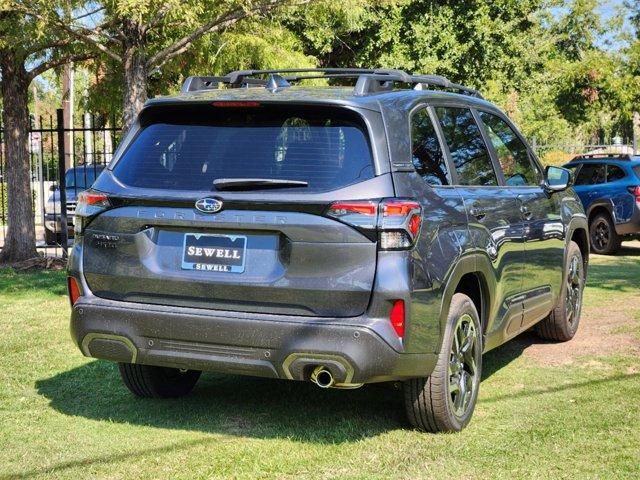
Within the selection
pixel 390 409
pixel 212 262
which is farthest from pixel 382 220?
pixel 390 409

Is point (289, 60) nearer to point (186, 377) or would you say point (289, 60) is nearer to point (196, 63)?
point (196, 63)

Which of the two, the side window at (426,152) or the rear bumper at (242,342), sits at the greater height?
the side window at (426,152)

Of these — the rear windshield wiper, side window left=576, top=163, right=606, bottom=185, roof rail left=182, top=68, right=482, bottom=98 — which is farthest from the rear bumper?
side window left=576, top=163, right=606, bottom=185

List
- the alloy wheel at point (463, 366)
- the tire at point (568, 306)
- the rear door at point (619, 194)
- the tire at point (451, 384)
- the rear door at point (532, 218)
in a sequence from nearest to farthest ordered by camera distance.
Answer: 1. the tire at point (451, 384)
2. the alloy wheel at point (463, 366)
3. the rear door at point (532, 218)
4. the tire at point (568, 306)
5. the rear door at point (619, 194)

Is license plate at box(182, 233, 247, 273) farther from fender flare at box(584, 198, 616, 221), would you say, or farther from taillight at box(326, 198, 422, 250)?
fender flare at box(584, 198, 616, 221)

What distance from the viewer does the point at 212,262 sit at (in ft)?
15.5

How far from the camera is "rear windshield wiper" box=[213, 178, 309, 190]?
15.3ft

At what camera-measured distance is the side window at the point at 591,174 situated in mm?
16328

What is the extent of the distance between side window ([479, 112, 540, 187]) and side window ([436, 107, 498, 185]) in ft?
0.84

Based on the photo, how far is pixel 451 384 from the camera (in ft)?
17.0

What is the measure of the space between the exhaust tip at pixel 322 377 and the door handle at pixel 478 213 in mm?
1351

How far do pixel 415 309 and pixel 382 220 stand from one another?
454 mm

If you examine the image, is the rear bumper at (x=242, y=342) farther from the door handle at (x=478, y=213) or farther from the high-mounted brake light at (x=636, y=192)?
the high-mounted brake light at (x=636, y=192)

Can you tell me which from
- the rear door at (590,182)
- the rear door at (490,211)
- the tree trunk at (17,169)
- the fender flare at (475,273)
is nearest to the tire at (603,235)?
the rear door at (590,182)
